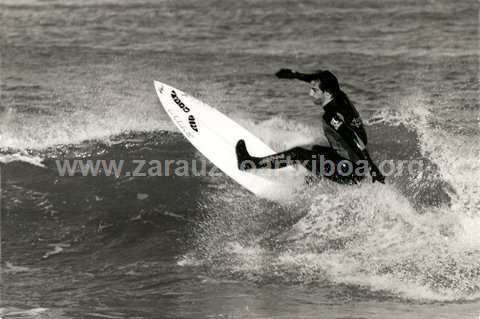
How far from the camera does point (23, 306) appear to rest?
6.74m

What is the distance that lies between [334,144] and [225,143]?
1.98 metres

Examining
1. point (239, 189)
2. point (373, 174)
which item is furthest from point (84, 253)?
point (373, 174)

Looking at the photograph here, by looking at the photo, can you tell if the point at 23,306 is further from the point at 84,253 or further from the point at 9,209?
the point at 9,209

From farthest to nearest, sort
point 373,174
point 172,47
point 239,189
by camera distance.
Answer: point 172,47
point 239,189
point 373,174

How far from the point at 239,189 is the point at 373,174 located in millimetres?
2069

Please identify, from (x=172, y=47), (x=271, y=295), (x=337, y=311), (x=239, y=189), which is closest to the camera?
(x=337, y=311)

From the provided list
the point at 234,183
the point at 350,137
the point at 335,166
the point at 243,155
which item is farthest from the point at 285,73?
the point at 234,183

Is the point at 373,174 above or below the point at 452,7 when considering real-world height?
below

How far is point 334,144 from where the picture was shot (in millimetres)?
7520

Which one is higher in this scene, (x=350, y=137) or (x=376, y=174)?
(x=350, y=137)

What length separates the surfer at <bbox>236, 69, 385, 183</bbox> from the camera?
7238 mm

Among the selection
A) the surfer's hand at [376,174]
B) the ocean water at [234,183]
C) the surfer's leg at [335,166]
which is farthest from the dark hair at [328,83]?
the ocean water at [234,183]

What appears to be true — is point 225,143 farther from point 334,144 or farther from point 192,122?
point 334,144

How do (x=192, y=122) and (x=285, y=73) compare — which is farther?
(x=192, y=122)
